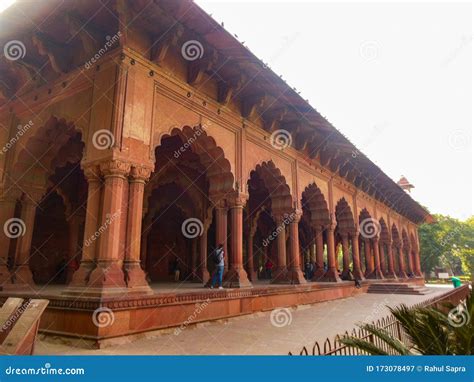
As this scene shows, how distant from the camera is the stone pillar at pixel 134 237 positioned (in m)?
6.22

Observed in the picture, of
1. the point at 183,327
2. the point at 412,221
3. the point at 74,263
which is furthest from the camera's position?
the point at 412,221

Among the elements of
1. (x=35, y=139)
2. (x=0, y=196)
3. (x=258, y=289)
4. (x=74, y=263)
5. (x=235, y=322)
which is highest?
(x=35, y=139)

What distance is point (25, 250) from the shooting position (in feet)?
27.3

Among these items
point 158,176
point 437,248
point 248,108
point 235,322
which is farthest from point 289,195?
point 437,248

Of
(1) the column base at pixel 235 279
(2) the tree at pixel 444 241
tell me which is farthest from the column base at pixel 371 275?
(2) the tree at pixel 444 241

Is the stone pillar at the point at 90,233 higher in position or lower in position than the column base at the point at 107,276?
higher

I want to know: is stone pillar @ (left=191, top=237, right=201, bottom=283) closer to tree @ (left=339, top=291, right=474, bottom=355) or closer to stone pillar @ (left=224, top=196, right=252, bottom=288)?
stone pillar @ (left=224, top=196, right=252, bottom=288)

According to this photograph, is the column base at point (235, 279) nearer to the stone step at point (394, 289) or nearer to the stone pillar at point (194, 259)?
the stone pillar at point (194, 259)

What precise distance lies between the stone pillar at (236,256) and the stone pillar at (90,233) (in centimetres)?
367

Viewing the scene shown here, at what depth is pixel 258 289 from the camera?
915cm

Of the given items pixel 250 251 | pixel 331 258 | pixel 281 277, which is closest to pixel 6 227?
pixel 281 277

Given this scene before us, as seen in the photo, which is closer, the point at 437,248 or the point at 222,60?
the point at 222,60

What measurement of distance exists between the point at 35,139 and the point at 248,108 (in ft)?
17.8
